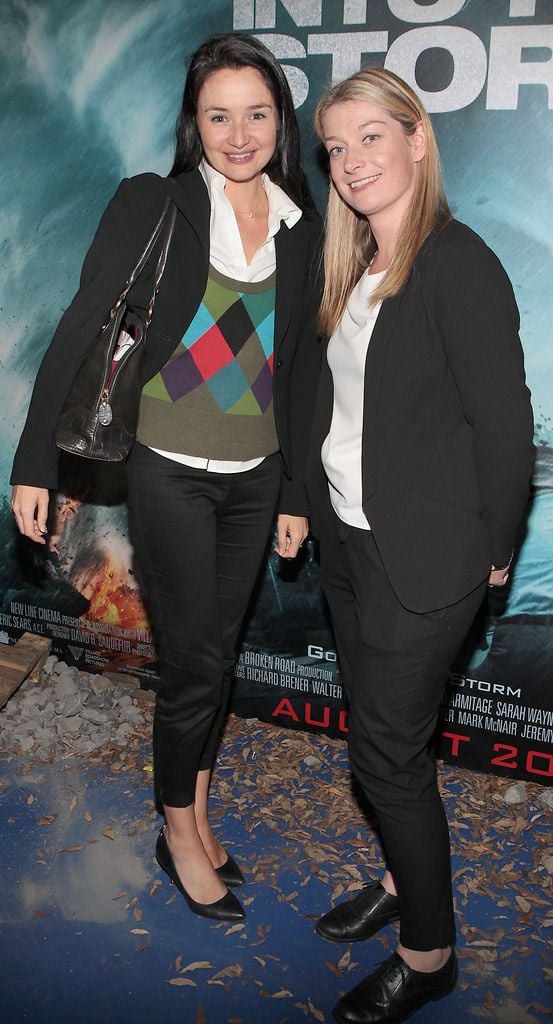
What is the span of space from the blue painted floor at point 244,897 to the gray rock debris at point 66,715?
0.32ft

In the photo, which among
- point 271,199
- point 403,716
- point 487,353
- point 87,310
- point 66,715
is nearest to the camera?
point 487,353

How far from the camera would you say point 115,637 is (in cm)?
405

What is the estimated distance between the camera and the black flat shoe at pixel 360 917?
265 cm

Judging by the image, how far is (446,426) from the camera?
1981 mm

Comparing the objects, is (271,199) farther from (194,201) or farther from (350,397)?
(350,397)

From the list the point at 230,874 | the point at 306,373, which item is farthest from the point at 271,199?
the point at 230,874

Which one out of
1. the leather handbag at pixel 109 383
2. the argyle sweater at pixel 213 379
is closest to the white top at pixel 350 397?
the argyle sweater at pixel 213 379

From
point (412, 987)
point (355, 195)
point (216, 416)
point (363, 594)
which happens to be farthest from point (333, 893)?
point (355, 195)

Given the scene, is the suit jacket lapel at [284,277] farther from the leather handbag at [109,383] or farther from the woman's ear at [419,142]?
the woman's ear at [419,142]

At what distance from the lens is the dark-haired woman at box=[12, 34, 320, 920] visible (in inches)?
88.1

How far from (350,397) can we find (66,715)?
2.24m

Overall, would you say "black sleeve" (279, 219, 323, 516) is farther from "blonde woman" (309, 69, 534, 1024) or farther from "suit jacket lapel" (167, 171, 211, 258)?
"suit jacket lapel" (167, 171, 211, 258)

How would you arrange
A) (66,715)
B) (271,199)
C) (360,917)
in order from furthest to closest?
1. (66,715)
2. (360,917)
3. (271,199)

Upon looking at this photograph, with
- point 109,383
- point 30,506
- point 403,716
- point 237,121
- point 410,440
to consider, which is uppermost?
point 237,121
